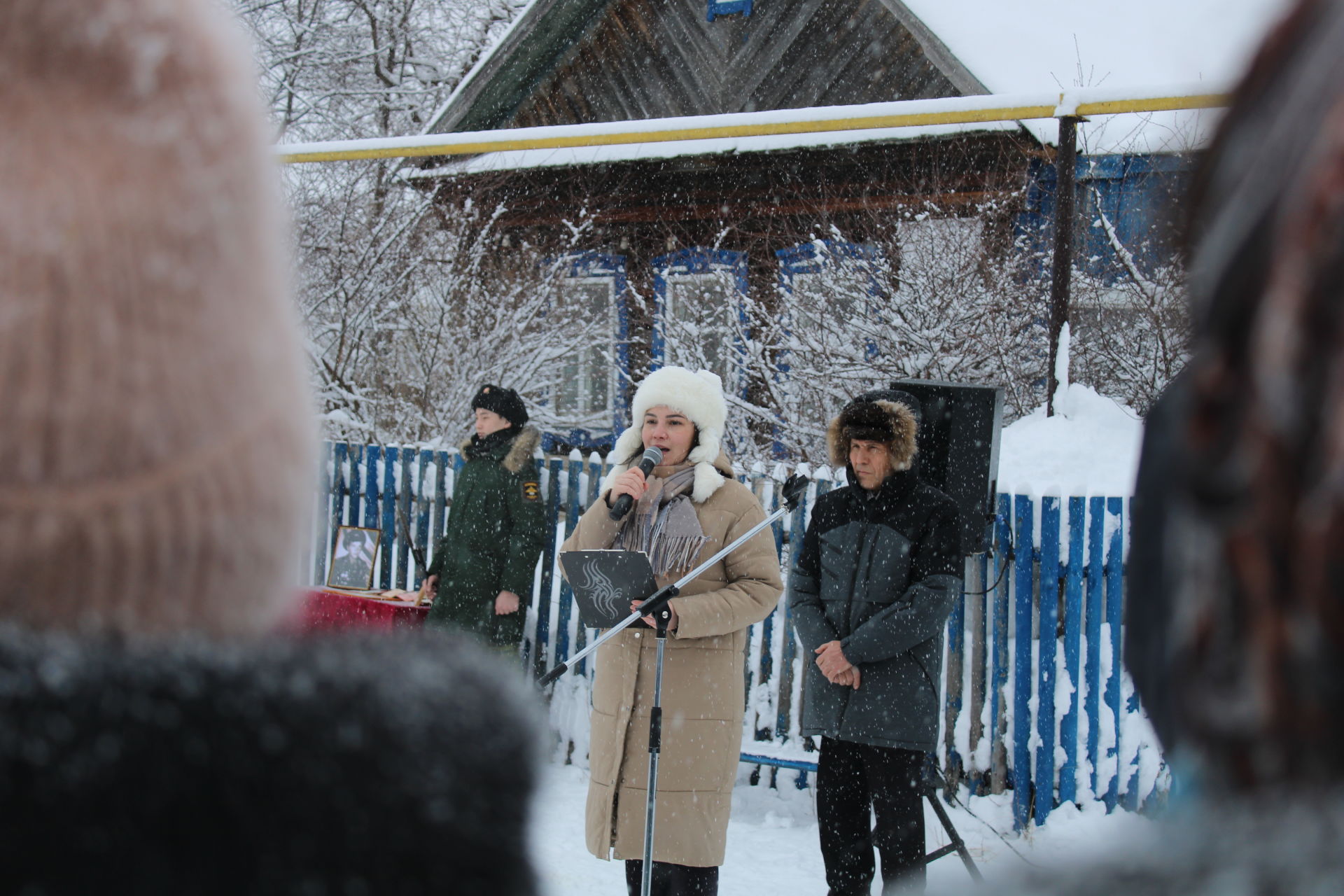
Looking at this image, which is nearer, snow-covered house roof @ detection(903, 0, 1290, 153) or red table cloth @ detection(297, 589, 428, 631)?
red table cloth @ detection(297, 589, 428, 631)

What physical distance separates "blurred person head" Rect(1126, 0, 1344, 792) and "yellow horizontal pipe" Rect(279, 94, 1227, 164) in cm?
581

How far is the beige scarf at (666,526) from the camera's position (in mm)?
3711

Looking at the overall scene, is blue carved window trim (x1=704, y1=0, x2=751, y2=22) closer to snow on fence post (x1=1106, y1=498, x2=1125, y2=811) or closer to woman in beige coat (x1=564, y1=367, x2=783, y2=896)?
snow on fence post (x1=1106, y1=498, x2=1125, y2=811)

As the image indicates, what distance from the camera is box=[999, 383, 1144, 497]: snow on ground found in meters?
5.98

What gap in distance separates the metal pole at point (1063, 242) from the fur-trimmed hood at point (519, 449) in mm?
3256

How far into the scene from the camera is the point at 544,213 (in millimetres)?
11453

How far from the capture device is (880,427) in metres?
3.90

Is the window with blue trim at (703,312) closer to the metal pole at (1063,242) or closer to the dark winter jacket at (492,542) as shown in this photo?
the metal pole at (1063,242)

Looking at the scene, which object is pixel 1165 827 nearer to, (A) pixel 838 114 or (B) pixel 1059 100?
(B) pixel 1059 100

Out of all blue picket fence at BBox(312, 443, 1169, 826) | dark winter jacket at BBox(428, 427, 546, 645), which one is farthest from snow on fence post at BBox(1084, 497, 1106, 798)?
dark winter jacket at BBox(428, 427, 546, 645)

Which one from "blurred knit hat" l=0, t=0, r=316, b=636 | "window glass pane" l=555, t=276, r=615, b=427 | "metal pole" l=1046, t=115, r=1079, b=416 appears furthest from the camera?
"window glass pane" l=555, t=276, r=615, b=427

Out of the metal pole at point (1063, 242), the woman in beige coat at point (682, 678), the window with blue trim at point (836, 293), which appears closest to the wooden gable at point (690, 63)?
the window with blue trim at point (836, 293)

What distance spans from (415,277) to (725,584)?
22.1 feet

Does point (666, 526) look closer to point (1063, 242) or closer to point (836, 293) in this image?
point (1063, 242)
